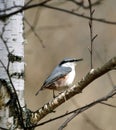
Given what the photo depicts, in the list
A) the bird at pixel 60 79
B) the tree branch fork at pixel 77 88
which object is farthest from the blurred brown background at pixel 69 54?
the tree branch fork at pixel 77 88

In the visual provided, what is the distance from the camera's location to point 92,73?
6.18 feet

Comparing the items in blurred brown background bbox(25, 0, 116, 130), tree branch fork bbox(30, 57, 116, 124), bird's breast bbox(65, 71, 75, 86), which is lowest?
blurred brown background bbox(25, 0, 116, 130)

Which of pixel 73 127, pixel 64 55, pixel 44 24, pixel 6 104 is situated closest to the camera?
pixel 6 104

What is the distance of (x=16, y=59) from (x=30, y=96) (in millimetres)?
4230

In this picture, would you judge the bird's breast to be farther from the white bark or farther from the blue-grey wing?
the white bark

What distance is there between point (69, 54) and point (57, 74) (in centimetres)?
404

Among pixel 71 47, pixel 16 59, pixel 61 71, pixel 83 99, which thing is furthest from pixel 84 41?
pixel 16 59

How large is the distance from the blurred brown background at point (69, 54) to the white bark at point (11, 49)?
3630 mm

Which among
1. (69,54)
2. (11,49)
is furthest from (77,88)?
(69,54)

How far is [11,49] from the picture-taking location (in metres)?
2.10

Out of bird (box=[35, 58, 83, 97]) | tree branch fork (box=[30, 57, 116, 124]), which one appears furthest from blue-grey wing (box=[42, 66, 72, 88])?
tree branch fork (box=[30, 57, 116, 124])

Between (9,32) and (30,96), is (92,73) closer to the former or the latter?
(9,32)

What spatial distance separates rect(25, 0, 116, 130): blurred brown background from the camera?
6.18 metres

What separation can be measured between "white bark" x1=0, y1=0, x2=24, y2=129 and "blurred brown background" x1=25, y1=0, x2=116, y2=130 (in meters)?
3.63
